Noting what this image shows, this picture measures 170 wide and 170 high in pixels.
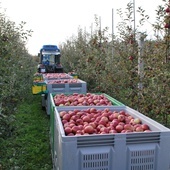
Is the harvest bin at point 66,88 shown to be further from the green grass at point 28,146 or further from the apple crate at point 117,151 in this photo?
the apple crate at point 117,151

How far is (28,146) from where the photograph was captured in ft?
16.3

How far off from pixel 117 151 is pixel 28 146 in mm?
2904

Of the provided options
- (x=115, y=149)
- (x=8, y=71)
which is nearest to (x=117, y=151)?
(x=115, y=149)

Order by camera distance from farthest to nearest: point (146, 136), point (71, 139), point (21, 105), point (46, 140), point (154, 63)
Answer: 1. point (21, 105)
2. point (46, 140)
3. point (154, 63)
4. point (146, 136)
5. point (71, 139)

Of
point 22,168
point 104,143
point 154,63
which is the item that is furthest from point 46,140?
point 104,143

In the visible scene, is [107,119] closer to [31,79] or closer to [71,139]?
[71,139]

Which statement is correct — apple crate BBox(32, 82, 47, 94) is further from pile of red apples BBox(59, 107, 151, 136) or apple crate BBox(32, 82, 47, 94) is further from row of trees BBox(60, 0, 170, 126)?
pile of red apples BBox(59, 107, 151, 136)

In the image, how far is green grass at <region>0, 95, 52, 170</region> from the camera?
161 inches

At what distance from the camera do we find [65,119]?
3246 mm

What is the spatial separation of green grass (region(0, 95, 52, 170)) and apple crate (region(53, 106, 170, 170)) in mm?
1127

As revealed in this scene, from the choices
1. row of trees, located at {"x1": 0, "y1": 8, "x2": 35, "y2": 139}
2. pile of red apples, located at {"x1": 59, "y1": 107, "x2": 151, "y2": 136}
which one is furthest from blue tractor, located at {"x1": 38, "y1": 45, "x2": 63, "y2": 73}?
pile of red apples, located at {"x1": 59, "y1": 107, "x2": 151, "y2": 136}

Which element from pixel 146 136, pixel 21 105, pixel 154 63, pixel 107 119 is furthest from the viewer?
pixel 21 105

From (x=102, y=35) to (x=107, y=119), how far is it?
14.9 feet

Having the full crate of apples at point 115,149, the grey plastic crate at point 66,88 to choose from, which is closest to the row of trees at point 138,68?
the grey plastic crate at point 66,88
